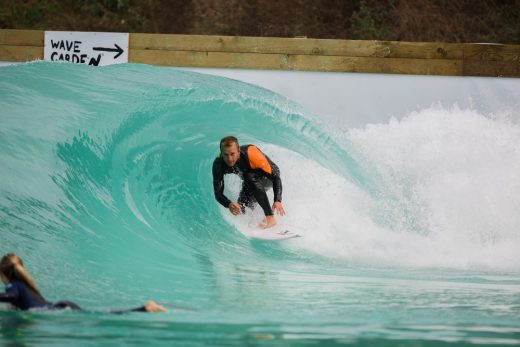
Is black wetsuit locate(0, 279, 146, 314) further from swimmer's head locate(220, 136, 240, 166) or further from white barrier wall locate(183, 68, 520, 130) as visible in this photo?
white barrier wall locate(183, 68, 520, 130)

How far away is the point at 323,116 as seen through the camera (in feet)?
28.4

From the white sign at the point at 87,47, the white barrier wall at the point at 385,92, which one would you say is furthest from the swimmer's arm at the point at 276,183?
the white sign at the point at 87,47

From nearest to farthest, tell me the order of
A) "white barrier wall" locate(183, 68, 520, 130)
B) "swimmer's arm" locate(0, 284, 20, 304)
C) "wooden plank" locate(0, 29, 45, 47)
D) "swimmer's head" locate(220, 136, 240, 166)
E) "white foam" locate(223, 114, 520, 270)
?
"swimmer's arm" locate(0, 284, 20, 304) → "swimmer's head" locate(220, 136, 240, 166) → "white foam" locate(223, 114, 520, 270) → "white barrier wall" locate(183, 68, 520, 130) → "wooden plank" locate(0, 29, 45, 47)

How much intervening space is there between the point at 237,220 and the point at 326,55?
6.72ft

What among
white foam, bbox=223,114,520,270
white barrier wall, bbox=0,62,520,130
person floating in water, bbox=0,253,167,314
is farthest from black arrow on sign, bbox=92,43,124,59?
person floating in water, bbox=0,253,167,314

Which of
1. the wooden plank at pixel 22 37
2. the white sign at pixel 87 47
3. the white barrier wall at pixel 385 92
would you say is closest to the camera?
the white barrier wall at pixel 385 92

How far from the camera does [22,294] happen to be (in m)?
4.59

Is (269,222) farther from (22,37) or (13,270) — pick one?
(22,37)

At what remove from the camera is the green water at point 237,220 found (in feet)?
15.0

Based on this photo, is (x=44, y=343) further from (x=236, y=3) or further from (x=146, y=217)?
(x=236, y=3)

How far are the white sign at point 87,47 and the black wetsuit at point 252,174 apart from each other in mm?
2279

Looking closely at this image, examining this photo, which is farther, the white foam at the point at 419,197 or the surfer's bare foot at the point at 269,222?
the white foam at the point at 419,197

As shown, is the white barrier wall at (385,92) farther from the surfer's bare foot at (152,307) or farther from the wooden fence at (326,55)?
the surfer's bare foot at (152,307)

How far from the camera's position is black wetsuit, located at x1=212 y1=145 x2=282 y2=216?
708 centimetres
